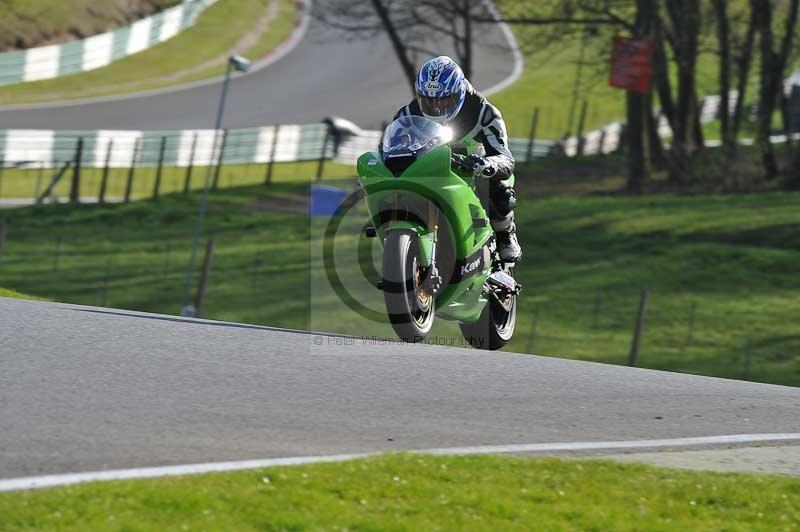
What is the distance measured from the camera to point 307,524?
Answer: 6023mm

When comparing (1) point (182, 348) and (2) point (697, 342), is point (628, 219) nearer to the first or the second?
(2) point (697, 342)

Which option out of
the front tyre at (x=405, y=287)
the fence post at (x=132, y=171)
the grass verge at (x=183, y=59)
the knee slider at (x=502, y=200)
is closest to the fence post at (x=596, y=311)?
the knee slider at (x=502, y=200)

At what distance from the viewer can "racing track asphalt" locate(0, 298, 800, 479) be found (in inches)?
281

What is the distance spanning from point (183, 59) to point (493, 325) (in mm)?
47290

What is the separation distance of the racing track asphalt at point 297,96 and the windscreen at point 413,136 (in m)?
34.3

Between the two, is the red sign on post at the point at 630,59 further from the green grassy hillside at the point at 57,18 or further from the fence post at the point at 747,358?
the green grassy hillside at the point at 57,18

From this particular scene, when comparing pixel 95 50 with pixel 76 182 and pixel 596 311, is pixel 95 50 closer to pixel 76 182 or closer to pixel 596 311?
pixel 76 182

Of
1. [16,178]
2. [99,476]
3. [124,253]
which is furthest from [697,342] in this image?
[16,178]

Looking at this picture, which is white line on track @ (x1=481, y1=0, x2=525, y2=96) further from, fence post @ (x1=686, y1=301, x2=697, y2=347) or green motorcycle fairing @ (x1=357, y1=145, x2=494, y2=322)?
green motorcycle fairing @ (x1=357, y1=145, x2=494, y2=322)

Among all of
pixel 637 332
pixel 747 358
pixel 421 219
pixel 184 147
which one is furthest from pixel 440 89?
pixel 184 147

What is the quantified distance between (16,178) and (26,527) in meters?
34.9

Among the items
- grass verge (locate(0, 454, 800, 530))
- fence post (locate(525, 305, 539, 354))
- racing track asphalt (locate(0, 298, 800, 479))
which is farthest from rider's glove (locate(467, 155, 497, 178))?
fence post (locate(525, 305, 539, 354))

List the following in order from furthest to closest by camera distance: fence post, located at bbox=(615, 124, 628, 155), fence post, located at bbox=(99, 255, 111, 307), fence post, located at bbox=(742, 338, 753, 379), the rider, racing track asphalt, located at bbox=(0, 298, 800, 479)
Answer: fence post, located at bbox=(615, 124, 628, 155) → fence post, located at bbox=(99, 255, 111, 307) → fence post, located at bbox=(742, 338, 753, 379) → the rider → racing track asphalt, located at bbox=(0, 298, 800, 479)

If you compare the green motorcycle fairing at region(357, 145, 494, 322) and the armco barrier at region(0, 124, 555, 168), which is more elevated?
the armco barrier at region(0, 124, 555, 168)
